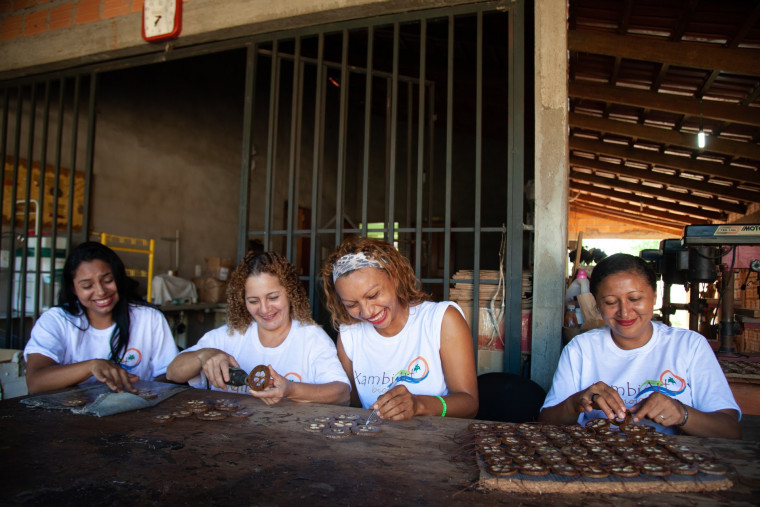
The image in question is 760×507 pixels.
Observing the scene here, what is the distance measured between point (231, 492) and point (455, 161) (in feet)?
30.2

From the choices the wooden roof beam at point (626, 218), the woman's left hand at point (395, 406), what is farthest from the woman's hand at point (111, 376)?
the wooden roof beam at point (626, 218)

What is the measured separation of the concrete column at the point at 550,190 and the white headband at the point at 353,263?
975 mm

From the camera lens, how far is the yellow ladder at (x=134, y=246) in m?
5.36

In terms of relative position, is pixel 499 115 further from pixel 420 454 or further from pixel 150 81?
pixel 420 454

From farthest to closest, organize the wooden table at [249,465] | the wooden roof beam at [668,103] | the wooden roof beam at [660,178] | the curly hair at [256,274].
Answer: the wooden roof beam at [660,178] → the wooden roof beam at [668,103] → the curly hair at [256,274] → the wooden table at [249,465]

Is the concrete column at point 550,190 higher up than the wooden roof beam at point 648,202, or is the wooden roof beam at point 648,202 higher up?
the wooden roof beam at point 648,202

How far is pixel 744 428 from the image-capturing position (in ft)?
8.02

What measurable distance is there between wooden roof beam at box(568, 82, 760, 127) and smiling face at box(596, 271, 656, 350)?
5.48 m

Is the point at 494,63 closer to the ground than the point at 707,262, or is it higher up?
higher up

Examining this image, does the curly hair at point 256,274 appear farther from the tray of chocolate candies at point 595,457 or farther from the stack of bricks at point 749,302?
the stack of bricks at point 749,302

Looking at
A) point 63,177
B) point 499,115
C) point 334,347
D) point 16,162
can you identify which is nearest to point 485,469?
point 334,347

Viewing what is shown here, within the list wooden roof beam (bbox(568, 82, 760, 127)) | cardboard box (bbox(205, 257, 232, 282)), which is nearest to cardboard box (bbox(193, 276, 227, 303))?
cardboard box (bbox(205, 257, 232, 282))

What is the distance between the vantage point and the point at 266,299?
7.79 ft

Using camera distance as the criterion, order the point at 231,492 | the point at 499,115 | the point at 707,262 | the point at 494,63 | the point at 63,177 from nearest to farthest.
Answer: the point at 231,492, the point at 707,262, the point at 63,177, the point at 494,63, the point at 499,115
